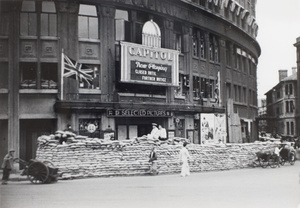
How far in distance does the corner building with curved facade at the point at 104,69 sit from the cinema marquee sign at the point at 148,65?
0.06m

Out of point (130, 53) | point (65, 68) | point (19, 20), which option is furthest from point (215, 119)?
point (19, 20)

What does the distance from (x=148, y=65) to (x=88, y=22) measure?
171 inches

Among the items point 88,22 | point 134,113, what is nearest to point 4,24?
point 88,22

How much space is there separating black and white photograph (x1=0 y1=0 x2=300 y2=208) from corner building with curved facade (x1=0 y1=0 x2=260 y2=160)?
0.06 m

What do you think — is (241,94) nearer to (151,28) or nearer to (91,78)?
(151,28)

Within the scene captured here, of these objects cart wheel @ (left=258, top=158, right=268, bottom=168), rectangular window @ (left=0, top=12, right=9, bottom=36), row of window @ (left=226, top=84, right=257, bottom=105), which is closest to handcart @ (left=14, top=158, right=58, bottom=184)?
rectangular window @ (left=0, top=12, right=9, bottom=36)

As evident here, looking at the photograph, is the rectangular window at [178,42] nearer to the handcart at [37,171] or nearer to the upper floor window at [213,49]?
the upper floor window at [213,49]

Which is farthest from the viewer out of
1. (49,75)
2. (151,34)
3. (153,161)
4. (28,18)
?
(151,34)

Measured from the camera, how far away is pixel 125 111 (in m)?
26.0

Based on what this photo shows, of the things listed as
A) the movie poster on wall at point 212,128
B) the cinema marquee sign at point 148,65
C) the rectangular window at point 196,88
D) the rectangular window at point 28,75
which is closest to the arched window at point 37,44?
the rectangular window at point 28,75

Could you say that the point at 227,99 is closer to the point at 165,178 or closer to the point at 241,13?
the point at 241,13

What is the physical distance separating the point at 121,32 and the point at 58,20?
163 inches

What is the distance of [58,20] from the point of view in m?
24.5

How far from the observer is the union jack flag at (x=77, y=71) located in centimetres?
2415
